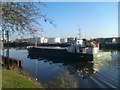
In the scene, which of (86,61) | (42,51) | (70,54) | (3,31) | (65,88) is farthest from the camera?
(42,51)

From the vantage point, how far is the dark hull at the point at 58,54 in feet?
193

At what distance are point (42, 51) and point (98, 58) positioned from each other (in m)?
24.1

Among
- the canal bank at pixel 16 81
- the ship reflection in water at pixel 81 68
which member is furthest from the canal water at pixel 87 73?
the canal bank at pixel 16 81

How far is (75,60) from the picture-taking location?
6097 centimetres

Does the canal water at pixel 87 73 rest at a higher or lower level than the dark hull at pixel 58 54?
lower

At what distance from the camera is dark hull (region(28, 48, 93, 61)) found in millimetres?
58794

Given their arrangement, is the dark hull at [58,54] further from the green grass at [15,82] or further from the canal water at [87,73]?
the green grass at [15,82]

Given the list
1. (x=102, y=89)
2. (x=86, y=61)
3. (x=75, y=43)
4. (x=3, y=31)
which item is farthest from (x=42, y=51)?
(x=3, y=31)

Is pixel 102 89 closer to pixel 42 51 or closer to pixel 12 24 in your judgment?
pixel 12 24

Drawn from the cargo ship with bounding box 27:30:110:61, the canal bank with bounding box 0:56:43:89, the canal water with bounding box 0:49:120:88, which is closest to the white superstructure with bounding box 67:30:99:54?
the cargo ship with bounding box 27:30:110:61

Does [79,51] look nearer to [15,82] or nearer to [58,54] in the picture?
[58,54]

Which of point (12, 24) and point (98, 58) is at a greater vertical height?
point (12, 24)

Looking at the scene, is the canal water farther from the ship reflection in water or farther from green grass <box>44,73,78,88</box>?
green grass <box>44,73,78,88</box>

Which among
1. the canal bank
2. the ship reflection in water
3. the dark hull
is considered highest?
the canal bank
